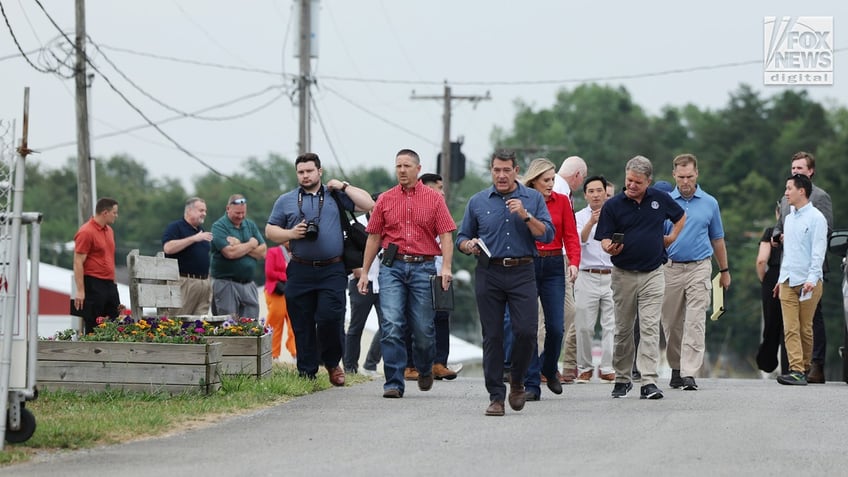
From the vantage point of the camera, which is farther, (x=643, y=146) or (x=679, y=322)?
(x=643, y=146)

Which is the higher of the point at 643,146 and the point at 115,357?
the point at 643,146

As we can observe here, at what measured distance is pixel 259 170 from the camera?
13188 centimetres

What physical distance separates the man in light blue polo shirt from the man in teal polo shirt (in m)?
5.02

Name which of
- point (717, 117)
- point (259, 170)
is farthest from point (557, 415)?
point (259, 170)

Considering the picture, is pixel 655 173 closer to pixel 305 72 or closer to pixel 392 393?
pixel 305 72

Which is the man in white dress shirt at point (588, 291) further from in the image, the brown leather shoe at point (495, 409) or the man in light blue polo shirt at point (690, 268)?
the brown leather shoe at point (495, 409)

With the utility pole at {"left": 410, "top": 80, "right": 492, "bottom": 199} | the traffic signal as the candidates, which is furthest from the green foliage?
the traffic signal

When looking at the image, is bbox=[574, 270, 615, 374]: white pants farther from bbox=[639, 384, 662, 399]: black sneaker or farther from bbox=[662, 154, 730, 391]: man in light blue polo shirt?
bbox=[639, 384, 662, 399]: black sneaker

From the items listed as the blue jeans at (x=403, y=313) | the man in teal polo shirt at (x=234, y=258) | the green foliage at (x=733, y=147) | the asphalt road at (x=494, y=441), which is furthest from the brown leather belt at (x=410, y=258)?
the green foliage at (x=733, y=147)

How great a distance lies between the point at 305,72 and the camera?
117 feet

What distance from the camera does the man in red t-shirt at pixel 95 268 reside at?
54.5ft

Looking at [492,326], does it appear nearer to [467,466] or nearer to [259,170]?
[467,466]

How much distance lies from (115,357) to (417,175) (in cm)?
282

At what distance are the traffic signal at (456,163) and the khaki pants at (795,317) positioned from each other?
23.0 m
